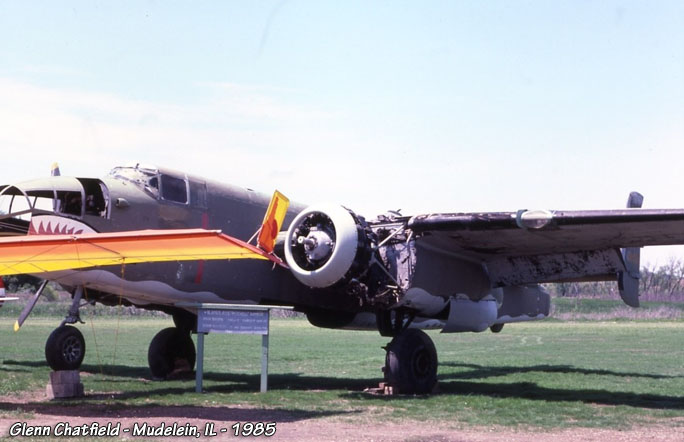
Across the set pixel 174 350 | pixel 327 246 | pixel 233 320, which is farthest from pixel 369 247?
pixel 174 350

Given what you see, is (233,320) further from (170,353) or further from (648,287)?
(648,287)

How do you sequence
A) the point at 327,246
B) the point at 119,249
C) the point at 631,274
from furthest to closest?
the point at 631,274 → the point at 327,246 → the point at 119,249

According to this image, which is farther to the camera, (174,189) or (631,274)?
(631,274)

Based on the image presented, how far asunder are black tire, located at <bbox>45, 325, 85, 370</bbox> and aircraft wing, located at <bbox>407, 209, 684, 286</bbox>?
18.7 ft

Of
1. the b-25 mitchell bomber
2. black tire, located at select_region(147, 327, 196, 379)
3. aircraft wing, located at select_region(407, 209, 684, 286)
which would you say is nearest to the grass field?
black tire, located at select_region(147, 327, 196, 379)

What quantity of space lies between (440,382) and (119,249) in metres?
8.69

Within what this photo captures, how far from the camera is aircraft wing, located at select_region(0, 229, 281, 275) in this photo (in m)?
9.95

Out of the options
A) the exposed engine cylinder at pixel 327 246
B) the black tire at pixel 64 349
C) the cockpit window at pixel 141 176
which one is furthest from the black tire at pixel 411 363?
Result: the black tire at pixel 64 349

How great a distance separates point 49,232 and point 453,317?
691 cm

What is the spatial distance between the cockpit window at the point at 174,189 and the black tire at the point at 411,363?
14.1 ft

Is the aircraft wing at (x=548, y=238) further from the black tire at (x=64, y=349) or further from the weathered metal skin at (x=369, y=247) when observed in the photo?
the black tire at (x=64, y=349)

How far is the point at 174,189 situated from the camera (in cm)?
1395

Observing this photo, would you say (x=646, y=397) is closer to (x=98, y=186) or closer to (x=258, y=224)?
(x=258, y=224)

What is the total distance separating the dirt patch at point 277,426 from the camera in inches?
363
